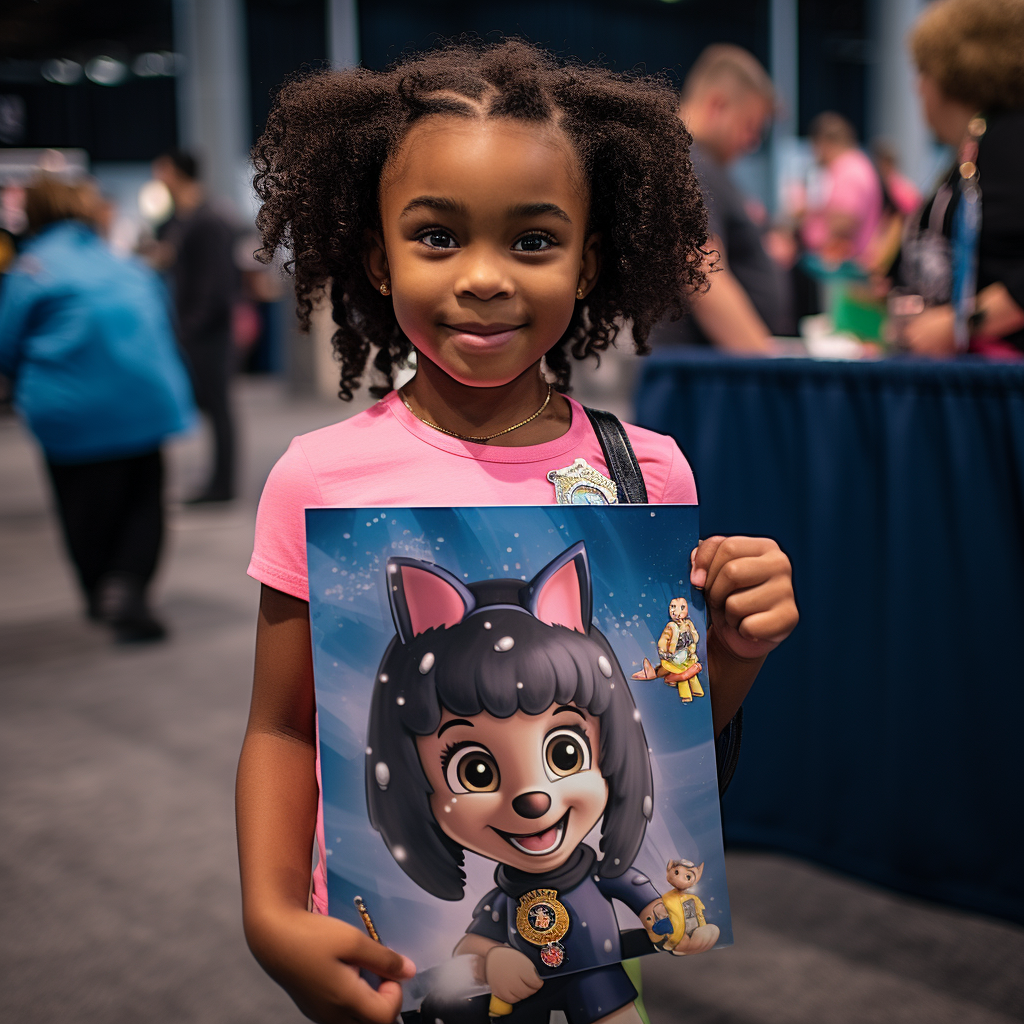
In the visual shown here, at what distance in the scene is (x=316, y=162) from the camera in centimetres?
91

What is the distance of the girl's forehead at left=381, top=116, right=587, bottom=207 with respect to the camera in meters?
0.78

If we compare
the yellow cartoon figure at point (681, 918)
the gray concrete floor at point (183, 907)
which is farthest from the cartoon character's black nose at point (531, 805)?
the gray concrete floor at point (183, 907)

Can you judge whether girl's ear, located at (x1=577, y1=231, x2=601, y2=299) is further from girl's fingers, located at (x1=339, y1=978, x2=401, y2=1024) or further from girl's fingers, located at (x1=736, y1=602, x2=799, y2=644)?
girl's fingers, located at (x1=339, y1=978, x2=401, y2=1024)

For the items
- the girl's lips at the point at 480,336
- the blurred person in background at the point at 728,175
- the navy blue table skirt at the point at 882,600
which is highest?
the blurred person in background at the point at 728,175

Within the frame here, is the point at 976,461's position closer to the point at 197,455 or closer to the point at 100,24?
the point at 197,455

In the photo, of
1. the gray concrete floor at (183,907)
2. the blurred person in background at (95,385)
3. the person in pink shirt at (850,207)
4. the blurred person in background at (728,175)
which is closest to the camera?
the gray concrete floor at (183,907)

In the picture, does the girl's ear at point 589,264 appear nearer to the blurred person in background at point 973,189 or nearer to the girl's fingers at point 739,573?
the girl's fingers at point 739,573

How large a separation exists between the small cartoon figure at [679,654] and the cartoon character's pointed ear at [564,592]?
0.06 m

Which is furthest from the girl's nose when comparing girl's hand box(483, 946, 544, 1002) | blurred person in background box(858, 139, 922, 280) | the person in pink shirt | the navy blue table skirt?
the person in pink shirt

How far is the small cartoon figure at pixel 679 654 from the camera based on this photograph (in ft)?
2.54

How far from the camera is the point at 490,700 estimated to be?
2.42 feet

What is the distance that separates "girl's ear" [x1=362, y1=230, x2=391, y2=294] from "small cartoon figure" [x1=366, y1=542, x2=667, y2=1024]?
281mm

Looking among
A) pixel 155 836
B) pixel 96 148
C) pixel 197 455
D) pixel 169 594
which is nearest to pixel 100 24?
pixel 96 148

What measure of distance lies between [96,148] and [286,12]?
3.10 metres
